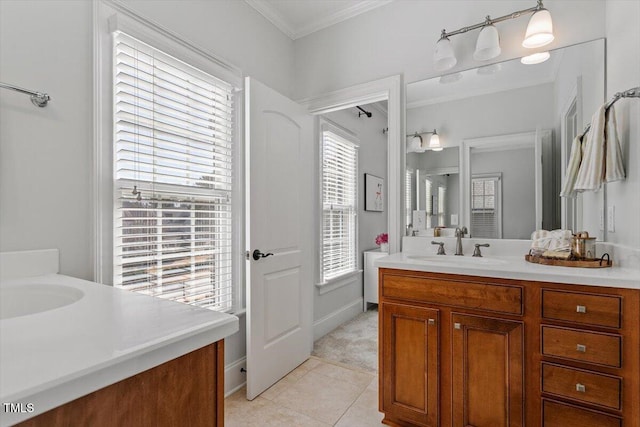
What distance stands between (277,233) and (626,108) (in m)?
2.10

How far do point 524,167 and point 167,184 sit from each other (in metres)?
2.19

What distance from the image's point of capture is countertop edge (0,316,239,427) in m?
0.45

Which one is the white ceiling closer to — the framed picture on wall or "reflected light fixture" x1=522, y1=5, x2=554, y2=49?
"reflected light fixture" x1=522, y1=5, x2=554, y2=49

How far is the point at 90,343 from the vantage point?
584mm

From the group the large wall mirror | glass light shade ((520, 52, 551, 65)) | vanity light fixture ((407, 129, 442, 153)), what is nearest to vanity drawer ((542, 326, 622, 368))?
the large wall mirror

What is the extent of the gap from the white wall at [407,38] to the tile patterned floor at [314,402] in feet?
7.42

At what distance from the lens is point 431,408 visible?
5.50 ft

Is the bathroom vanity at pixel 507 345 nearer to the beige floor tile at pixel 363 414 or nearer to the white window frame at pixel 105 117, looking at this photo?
the beige floor tile at pixel 363 414

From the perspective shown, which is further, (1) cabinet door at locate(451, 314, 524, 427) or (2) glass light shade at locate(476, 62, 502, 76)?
(2) glass light shade at locate(476, 62, 502, 76)

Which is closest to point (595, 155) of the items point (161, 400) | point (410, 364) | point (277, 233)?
point (410, 364)

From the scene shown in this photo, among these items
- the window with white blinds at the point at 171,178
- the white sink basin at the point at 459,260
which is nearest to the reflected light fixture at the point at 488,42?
the white sink basin at the point at 459,260

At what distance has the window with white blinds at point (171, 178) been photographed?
1648 mm

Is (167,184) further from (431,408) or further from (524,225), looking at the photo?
(524,225)

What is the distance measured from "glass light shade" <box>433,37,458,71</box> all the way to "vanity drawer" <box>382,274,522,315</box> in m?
1.45
